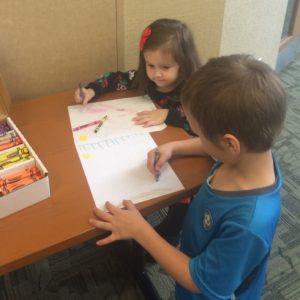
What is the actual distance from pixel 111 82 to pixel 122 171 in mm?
486

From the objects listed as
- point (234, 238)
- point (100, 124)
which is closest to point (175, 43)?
point (100, 124)

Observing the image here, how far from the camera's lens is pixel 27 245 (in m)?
0.72

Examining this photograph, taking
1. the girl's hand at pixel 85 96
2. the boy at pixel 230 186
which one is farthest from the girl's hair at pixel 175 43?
the boy at pixel 230 186

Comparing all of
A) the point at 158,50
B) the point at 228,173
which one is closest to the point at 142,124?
the point at 158,50

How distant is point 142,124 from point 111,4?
1.64 feet

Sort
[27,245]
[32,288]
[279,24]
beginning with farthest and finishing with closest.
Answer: [279,24] < [32,288] < [27,245]

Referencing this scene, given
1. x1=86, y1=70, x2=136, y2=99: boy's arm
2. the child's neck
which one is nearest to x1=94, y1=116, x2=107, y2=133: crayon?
x1=86, y1=70, x2=136, y2=99: boy's arm

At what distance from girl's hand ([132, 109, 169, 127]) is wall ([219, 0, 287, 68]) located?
59 centimetres

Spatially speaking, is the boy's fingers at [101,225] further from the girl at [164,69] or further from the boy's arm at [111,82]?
the boy's arm at [111,82]

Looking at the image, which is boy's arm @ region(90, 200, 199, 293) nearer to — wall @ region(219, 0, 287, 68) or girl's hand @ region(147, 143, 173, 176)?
girl's hand @ region(147, 143, 173, 176)

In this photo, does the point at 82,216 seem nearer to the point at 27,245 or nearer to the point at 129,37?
the point at 27,245

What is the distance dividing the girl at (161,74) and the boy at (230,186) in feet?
1.24

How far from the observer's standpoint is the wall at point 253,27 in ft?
5.08

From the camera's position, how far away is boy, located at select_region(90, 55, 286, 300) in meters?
0.62
